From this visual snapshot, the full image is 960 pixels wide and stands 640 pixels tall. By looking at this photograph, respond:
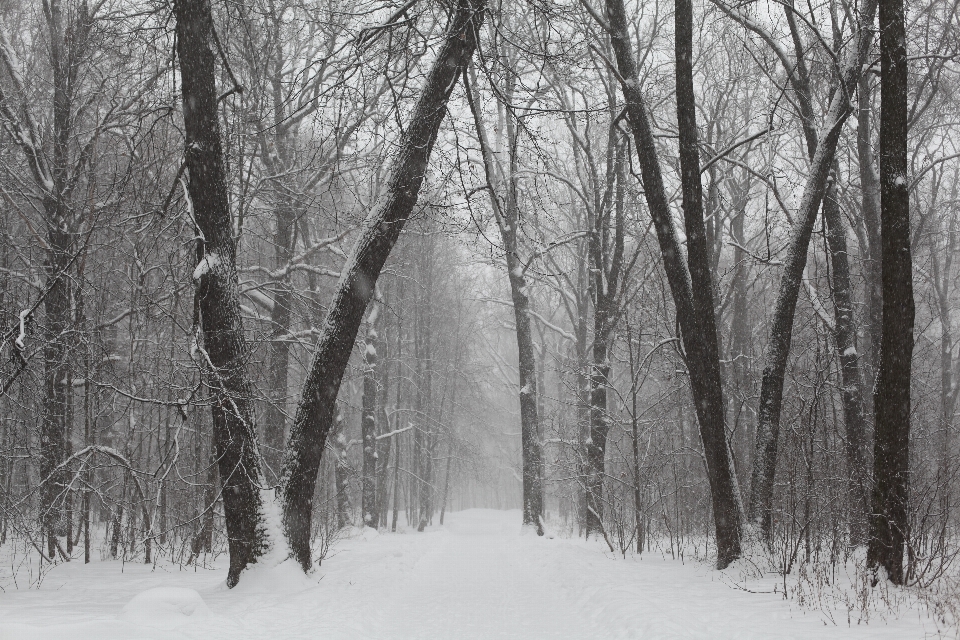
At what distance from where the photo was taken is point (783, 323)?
28.2 feet

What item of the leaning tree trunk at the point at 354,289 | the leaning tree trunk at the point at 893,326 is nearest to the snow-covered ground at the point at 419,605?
the leaning tree trunk at the point at 354,289

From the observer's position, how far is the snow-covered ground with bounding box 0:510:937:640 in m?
4.87

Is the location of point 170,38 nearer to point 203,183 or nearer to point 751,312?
point 203,183

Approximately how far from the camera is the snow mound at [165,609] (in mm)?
4777

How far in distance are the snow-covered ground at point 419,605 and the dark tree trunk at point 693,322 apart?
37.2 inches

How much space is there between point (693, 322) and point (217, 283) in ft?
19.8

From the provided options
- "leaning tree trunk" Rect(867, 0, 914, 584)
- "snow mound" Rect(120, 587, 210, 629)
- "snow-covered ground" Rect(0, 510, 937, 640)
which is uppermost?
"leaning tree trunk" Rect(867, 0, 914, 584)

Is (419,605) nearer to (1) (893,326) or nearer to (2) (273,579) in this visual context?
(2) (273,579)

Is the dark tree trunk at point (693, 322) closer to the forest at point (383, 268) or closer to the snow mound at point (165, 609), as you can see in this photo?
the forest at point (383, 268)

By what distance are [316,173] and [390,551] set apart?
8.28 metres

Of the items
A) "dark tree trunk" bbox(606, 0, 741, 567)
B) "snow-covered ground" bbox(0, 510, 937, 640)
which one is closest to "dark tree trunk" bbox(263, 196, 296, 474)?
"snow-covered ground" bbox(0, 510, 937, 640)

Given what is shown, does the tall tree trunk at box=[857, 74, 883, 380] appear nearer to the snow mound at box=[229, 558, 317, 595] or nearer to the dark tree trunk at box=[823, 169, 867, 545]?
the dark tree trunk at box=[823, 169, 867, 545]

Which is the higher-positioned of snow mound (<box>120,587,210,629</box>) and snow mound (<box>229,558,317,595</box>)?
snow mound (<box>120,587,210,629</box>)

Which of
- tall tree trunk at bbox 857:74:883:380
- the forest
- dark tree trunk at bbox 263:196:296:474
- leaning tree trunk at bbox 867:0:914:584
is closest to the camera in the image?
leaning tree trunk at bbox 867:0:914:584
